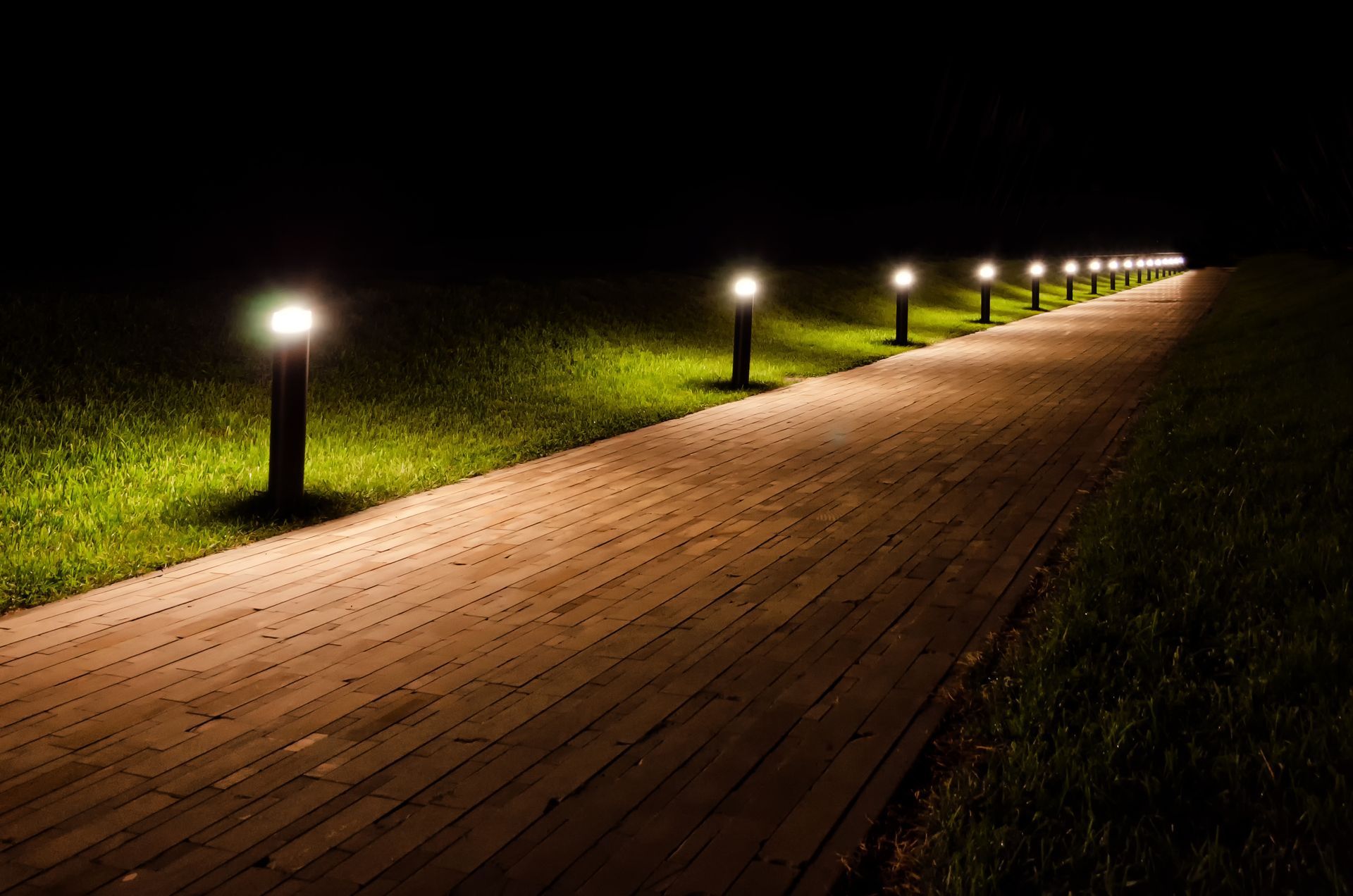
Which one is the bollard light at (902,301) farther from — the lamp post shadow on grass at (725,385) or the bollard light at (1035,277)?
the bollard light at (1035,277)

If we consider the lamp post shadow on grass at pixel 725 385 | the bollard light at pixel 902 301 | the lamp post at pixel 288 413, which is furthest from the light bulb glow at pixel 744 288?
the lamp post at pixel 288 413

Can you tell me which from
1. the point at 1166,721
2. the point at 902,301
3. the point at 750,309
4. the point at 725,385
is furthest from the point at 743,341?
the point at 1166,721

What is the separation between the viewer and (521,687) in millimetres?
3768

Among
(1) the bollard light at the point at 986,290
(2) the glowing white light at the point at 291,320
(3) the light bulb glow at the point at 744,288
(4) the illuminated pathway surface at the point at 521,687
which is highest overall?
(1) the bollard light at the point at 986,290

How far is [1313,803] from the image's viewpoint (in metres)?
2.70

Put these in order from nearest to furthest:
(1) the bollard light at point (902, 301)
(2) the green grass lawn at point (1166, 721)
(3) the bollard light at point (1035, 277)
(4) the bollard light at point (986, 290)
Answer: (2) the green grass lawn at point (1166, 721), (1) the bollard light at point (902, 301), (4) the bollard light at point (986, 290), (3) the bollard light at point (1035, 277)

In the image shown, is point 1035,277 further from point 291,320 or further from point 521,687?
point 521,687

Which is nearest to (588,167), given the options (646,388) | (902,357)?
(902,357)

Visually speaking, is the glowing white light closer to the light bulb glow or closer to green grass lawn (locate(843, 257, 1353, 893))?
green grass lawn (locate(843, 257, 1353, 893))

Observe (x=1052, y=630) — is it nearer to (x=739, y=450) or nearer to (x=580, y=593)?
(x=580, y=593)

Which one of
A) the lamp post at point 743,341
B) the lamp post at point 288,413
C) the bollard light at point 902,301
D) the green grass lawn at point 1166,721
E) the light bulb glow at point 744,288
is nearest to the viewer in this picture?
the green grass lawn at point 1166,721

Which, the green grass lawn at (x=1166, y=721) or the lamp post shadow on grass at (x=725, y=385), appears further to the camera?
the lamp post shadow on grass at (x=725, y=385)

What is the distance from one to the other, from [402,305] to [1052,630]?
1162cm

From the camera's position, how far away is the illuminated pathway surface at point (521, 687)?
2.72 metres
